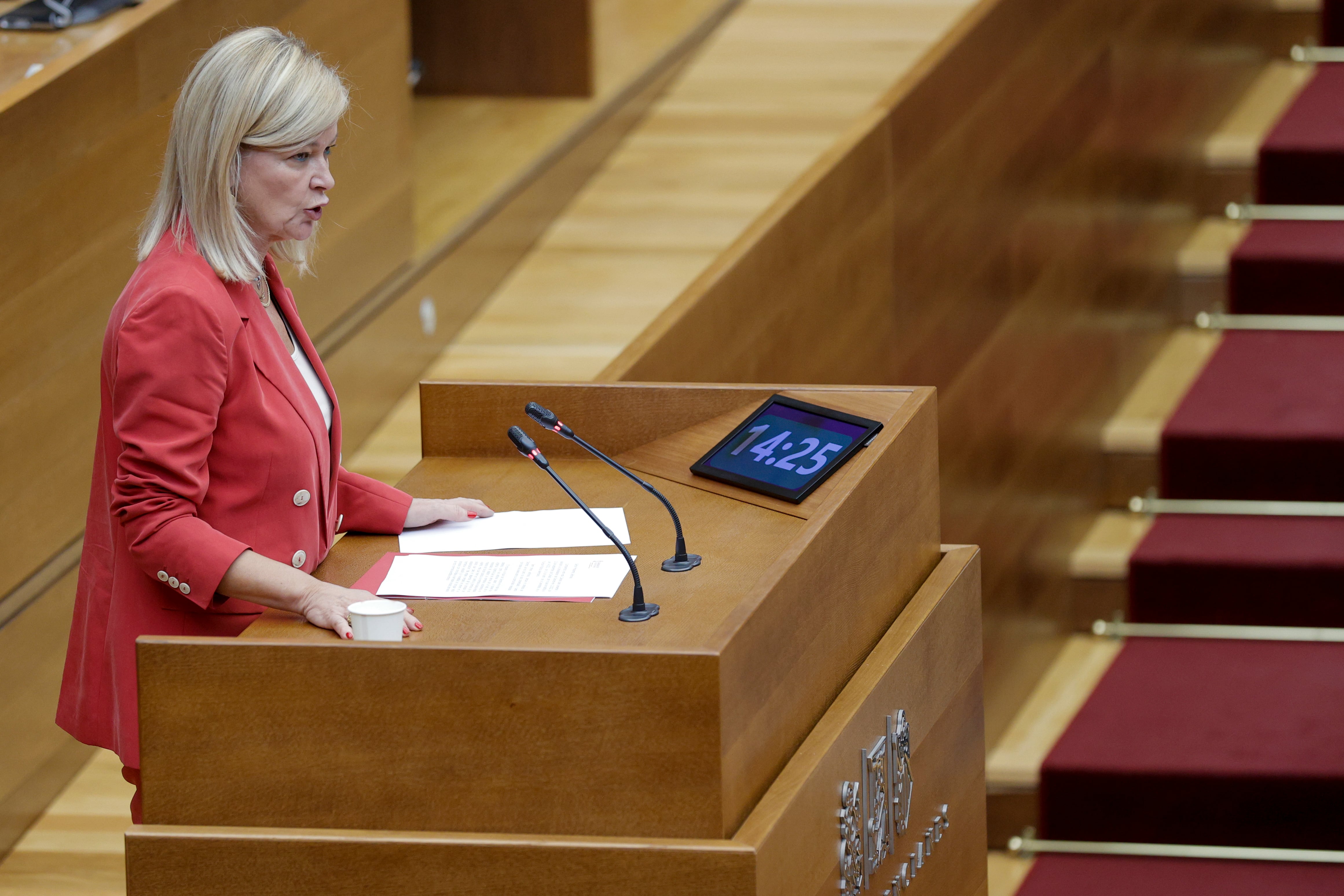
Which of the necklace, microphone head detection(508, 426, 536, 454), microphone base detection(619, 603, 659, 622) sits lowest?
microphone base detection(619, 603, 659, 622)

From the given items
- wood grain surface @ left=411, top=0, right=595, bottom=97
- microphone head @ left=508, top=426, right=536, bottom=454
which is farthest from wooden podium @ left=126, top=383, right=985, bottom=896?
wood grain surface @ left=411, top=0, right=595, bottom=97

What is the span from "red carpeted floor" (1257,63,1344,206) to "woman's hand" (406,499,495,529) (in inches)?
112

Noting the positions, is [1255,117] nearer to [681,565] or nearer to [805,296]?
[805,296]

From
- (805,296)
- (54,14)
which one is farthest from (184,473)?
(805,296)

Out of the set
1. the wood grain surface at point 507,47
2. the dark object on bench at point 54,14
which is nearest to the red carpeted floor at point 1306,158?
the wood grain surface at point 507,47

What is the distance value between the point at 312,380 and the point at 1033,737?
2.07 meters

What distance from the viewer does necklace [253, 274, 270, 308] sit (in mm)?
1312

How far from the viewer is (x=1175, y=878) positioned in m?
3.00

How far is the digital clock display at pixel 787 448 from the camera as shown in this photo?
1.46m

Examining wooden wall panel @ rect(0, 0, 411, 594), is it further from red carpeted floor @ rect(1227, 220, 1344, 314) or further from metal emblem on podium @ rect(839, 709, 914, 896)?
red carpeted floor @ rect(1227, 220, 1344, 314)

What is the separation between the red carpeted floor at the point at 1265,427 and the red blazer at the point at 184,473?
7.90 feet

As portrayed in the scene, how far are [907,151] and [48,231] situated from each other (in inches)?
51.2

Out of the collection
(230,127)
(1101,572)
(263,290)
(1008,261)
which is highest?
(230,127)

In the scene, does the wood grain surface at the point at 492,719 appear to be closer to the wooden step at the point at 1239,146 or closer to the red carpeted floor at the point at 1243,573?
the red carpeted floor at the point at 1243,573
